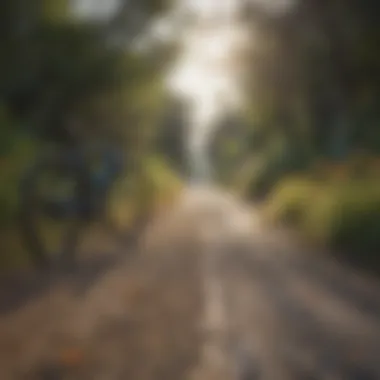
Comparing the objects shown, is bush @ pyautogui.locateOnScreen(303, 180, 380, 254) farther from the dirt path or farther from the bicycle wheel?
the bicycle wheel

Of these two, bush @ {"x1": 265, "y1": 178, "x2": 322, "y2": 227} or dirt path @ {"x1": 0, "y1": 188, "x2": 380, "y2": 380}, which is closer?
dirt path @ {"x1": 0, "y1": 188, "x2": 380, "y2": 380}

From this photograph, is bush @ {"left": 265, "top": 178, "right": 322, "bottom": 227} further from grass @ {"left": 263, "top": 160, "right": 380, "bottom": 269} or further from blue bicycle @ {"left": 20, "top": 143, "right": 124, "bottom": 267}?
blue bicycle @ {"left": 20, "top": 143, "right": 124, "bottom": 267}

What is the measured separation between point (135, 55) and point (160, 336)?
1.68ft

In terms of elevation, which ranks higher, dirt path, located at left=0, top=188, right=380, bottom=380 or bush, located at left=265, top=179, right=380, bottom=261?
bush, located at left=265, top=179, right=380, bottom=261

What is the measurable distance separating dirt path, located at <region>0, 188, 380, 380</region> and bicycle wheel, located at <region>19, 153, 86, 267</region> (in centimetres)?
6

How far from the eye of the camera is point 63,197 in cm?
113

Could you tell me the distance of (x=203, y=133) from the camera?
1196mm

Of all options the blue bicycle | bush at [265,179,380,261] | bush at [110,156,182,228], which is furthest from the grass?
the blue bicycle

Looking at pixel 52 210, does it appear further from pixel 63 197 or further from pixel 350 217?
pixel 350 217

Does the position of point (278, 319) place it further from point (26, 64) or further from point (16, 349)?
point (26, 64)

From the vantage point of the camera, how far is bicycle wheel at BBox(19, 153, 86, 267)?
3.63 ft

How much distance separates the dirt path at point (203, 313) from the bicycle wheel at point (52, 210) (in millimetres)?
57

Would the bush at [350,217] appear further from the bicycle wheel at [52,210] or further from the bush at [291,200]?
the bicycle wheel at [52,210]

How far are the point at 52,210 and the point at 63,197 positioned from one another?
0.03 m
